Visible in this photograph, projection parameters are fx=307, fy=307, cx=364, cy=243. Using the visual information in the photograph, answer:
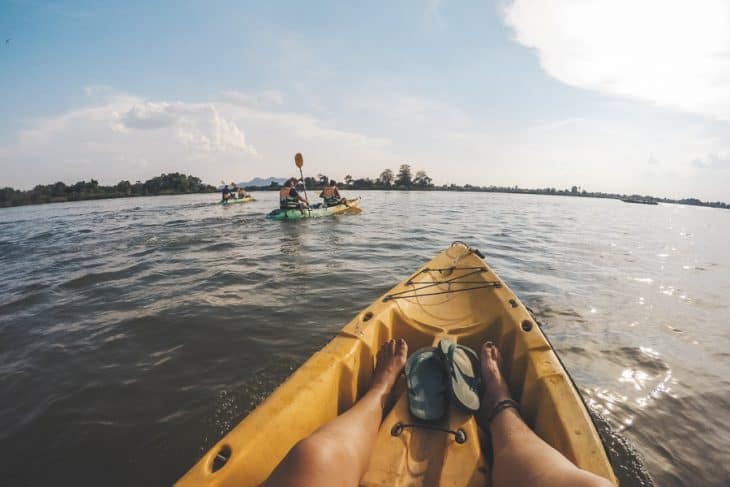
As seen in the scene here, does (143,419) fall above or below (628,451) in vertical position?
above

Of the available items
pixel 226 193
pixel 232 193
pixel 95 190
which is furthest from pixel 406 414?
pixel 95 190

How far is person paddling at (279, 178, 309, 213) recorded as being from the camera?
50.3 feet

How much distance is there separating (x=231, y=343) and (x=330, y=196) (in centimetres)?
1511

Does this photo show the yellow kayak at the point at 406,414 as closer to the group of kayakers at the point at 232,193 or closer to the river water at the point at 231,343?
the river water at the point at 231,343

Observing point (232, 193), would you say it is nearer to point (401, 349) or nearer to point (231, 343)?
point (231, 343)

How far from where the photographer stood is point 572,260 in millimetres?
9852

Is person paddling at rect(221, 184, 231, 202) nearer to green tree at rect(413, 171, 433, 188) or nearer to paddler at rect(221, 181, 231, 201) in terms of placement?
paddler at rect(221, 181, 231, 201)

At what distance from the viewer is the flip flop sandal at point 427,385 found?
2357mm

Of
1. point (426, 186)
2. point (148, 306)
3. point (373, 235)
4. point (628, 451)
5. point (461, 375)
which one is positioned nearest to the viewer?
point (461, 375)

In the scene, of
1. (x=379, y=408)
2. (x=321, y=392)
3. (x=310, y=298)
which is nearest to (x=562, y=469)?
(x=379, y=408)

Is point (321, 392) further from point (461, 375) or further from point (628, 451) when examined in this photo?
point (628, 451)

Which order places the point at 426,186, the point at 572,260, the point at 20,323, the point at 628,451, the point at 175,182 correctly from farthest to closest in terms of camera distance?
the point at 426,186 < the point at 175,182 < the point at 572,260 < the point at 20,323 < the point at 628,451

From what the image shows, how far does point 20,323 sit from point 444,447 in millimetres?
6867

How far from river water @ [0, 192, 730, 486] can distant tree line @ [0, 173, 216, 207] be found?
6795 cm
